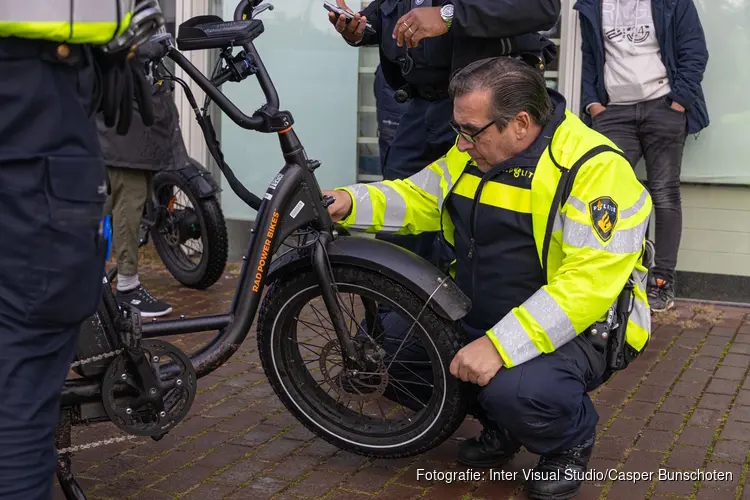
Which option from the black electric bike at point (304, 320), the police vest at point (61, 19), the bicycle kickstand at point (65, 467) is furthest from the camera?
the black electric bike at point (304, 320)

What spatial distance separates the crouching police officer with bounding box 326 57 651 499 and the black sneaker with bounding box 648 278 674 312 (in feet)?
8.31

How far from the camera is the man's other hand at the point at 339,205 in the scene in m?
3.93

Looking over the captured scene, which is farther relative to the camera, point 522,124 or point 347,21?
point 347,21

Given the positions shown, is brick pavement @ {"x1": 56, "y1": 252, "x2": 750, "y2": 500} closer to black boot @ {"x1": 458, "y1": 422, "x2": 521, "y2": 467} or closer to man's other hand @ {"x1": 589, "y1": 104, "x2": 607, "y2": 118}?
black boot @ {"x1": 458, "y1": 422, "x2": 521, "y2": 467}

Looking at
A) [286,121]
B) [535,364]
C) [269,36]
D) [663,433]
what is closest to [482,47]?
[286,121]

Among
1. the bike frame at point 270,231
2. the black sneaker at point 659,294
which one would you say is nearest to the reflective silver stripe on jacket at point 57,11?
the bike frame at point 270,231

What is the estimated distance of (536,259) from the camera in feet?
12.1

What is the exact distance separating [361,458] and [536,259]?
1006 millimetres

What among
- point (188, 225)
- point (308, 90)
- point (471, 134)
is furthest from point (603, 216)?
point (308, 90)

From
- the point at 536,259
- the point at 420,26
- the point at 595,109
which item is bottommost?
the point at 595,109

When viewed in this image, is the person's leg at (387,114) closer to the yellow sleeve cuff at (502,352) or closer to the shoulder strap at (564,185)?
the shoulder strap at (564,185)

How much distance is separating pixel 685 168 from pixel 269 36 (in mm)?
2920

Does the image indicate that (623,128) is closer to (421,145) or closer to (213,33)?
(421,145)

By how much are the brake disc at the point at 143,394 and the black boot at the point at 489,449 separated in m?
1.03
